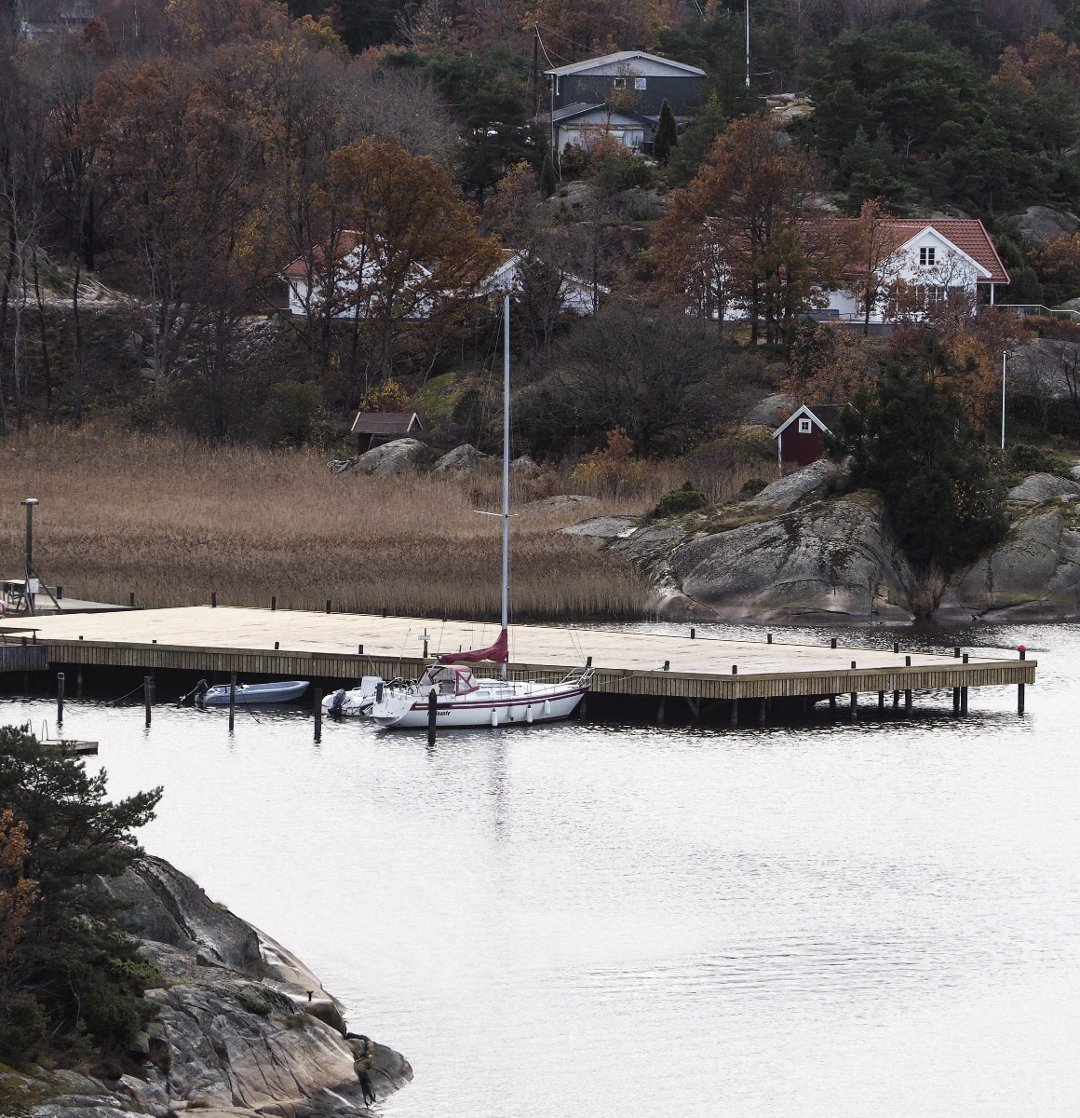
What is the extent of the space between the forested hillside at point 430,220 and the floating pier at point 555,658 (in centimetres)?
3301

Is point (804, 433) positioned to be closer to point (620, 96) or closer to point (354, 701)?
point (354, 701)

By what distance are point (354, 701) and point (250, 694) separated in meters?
3.39

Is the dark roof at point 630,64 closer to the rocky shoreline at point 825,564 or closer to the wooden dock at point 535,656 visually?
the rocky shoreline at point 825,564

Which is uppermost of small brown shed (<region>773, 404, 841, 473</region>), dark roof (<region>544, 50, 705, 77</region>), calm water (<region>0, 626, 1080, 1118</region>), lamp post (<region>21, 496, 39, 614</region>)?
dark roof (<region>544, 50, 705, 77</region>)

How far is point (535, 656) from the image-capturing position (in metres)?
50.2

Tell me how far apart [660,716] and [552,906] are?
1608 cm

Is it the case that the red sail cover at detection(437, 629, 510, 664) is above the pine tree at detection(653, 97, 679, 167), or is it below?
below

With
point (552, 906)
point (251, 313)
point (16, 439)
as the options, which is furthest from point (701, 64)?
point (552, 906)

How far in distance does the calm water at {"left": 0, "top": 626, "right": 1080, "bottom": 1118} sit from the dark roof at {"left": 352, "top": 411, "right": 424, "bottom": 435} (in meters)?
40.5

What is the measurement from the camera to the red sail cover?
4775 centimetres

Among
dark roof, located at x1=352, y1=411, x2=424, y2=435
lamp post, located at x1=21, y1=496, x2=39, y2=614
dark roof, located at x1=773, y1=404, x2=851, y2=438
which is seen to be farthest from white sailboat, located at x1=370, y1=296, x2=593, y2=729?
dark roof, located at x1=352, y1=411, x2=424, y2=435

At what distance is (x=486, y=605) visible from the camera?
2468 inches

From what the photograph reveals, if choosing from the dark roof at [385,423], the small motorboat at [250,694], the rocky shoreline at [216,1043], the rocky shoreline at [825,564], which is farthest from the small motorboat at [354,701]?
the dark roof at [385,423]

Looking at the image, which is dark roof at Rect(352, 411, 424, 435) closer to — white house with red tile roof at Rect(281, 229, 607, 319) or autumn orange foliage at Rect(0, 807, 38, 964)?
white house with red tile roof at Rect(281, 229, 607, 319)
